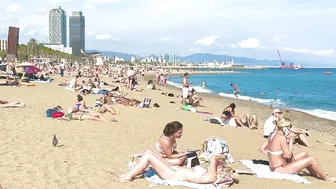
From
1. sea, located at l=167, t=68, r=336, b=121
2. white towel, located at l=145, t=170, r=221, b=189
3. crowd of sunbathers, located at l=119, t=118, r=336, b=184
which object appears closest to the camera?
white towel, located at l=145, t=170, r=221, b=189


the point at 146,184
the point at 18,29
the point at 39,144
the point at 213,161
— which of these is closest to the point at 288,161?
the point at 213,161

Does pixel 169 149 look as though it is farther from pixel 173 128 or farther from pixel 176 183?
pixel 176 183

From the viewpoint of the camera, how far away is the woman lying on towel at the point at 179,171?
5.51 m

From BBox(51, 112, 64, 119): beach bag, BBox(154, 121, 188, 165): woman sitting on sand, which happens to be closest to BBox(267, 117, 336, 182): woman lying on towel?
BBox(154, 121, 188, 165): woman sitting on sand

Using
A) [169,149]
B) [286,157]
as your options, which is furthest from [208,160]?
[286,157]

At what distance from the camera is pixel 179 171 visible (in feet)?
18.7

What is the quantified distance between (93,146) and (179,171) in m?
2.79

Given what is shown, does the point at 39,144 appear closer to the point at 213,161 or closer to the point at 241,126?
the point at 213,161

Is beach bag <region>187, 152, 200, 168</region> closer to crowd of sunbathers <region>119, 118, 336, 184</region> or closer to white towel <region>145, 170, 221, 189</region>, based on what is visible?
crowd of sunbathers <region>119, 118, 336, 184</region>

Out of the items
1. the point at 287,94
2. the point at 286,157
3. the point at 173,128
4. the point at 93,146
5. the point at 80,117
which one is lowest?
the point at 287,94

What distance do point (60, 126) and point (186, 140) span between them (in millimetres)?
3162

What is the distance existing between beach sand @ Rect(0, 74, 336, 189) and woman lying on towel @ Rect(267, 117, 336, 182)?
0.23 metres

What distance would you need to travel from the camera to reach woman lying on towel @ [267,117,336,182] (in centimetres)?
582

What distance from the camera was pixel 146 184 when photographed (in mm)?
5641
